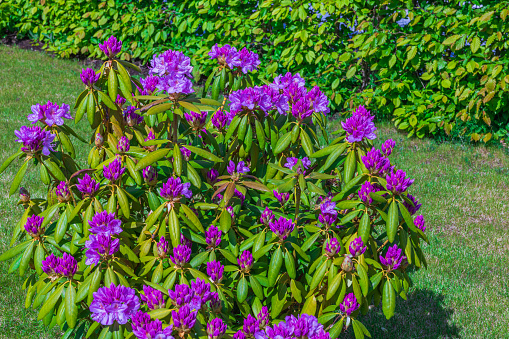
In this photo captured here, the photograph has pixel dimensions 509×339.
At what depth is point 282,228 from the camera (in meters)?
2.04

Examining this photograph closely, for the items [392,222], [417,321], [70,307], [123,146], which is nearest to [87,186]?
[123,146]

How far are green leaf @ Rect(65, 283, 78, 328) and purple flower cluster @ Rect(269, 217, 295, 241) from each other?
2.80 ft

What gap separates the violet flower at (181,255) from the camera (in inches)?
77.9

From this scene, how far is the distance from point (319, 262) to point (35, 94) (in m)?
6.36

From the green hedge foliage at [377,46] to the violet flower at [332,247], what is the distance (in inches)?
151

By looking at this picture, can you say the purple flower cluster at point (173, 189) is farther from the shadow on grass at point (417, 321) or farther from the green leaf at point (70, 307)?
the shadow on grass at point (417, 321)

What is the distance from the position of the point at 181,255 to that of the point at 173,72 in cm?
76

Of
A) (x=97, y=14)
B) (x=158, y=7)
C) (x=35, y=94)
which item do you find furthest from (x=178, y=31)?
(x=35, y=94)

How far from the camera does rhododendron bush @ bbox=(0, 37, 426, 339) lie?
201 centimetres

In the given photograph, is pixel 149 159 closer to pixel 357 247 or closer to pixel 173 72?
pixel 173 72

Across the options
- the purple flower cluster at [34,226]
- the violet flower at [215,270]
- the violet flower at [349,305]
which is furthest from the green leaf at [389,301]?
the purple flower cluster at [34,226]

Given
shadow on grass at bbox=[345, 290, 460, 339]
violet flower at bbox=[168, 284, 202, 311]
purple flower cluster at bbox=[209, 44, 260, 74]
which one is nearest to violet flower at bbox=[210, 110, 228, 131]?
purple flower cluster at bbox=[209, 44, 260, 74]

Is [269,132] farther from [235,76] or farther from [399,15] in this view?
[399,15]

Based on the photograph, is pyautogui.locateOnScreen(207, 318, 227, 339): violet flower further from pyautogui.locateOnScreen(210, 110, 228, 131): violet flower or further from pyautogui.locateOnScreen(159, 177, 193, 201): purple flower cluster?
pyautogui.locateOnScreen(210, 110, 228, 131): violet flower
